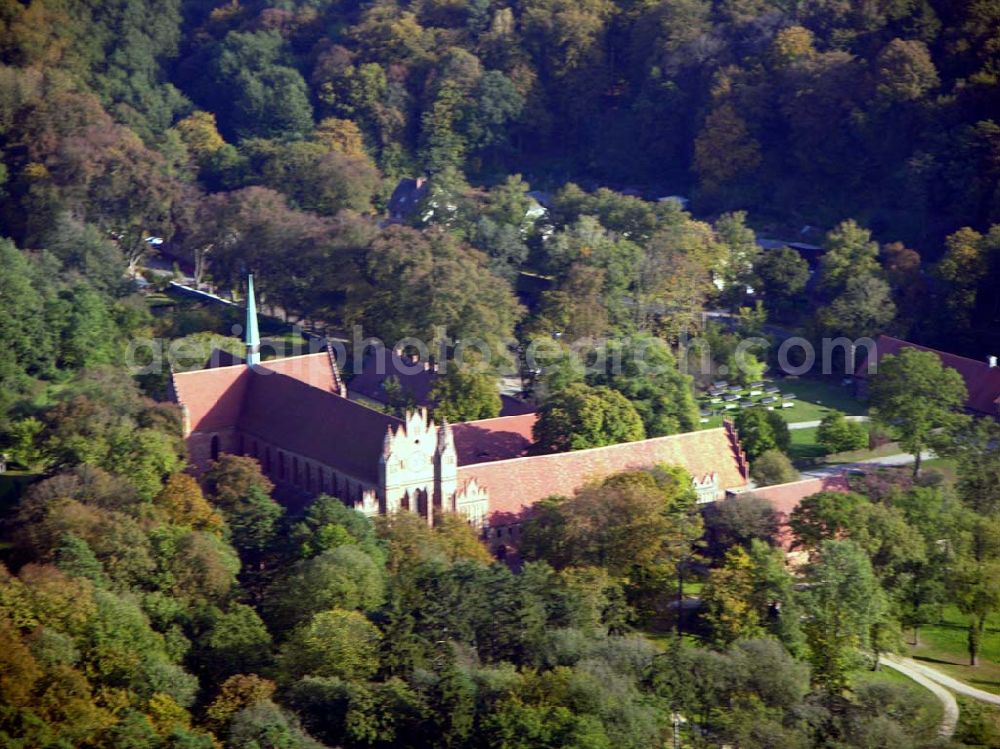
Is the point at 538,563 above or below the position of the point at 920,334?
below

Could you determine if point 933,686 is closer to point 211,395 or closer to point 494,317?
point 211,395

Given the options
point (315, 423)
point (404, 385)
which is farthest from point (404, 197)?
point (315, 423)

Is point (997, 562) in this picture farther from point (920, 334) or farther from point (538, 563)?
point (920, 334)

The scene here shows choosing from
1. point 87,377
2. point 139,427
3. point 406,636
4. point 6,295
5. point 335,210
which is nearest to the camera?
point 406,636

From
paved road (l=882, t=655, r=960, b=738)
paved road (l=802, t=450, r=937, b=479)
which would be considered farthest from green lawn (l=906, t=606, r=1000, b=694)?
paved road (l=802, t=450, r=937, b=479)

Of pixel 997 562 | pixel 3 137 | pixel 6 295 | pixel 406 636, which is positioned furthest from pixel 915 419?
pixel 3 137
